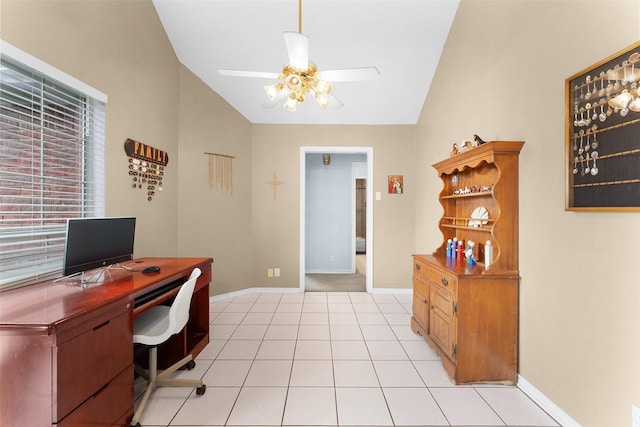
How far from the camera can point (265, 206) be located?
3990 mm

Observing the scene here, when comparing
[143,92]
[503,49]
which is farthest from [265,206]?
[503,49]

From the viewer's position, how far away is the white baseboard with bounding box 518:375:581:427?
1.53m

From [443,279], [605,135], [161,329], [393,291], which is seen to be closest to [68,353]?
[161,329]

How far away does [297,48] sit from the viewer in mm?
1704

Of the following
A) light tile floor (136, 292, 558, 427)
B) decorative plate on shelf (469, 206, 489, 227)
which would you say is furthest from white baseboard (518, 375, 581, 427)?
decorative plate on shelf (469, 206, 489, 227)

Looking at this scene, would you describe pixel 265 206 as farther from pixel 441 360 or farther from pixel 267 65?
pixel 441 360

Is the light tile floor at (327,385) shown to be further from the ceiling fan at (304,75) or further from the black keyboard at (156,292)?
the ceiling fan at (304,75)

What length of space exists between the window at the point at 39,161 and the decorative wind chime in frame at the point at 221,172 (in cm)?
145

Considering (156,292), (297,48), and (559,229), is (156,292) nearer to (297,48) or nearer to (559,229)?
(297,48)

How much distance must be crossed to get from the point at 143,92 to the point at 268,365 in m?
2.75

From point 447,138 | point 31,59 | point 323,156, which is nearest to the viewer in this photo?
point 31,59

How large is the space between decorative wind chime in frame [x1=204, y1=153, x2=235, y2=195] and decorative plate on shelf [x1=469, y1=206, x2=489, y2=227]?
2.96 metres

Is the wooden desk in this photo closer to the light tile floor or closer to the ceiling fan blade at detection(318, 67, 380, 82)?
the light tile floor

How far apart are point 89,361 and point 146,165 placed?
1880 mm
